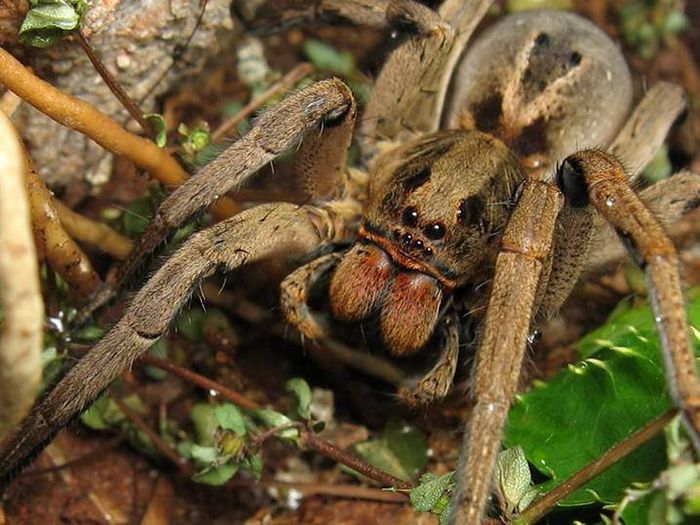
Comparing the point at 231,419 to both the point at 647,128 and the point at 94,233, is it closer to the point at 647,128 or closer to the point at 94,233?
the point at 94,233

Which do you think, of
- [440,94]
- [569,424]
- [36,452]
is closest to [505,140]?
[440,94]

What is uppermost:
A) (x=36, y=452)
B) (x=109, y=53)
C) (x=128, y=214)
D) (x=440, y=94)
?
(x=109, y=53)

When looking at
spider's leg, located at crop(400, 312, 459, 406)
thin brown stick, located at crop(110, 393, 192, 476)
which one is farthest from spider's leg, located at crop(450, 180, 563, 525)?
thin brown stick, located at crop(110, 393, 192, 476)

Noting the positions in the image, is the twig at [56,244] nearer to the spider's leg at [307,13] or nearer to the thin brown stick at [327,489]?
the thin brown stick at [327,489]

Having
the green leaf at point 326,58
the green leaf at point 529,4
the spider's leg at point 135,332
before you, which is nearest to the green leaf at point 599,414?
the spider's leg at point 135,332

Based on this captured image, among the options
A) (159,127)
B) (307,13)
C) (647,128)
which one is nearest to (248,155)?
(159,127)

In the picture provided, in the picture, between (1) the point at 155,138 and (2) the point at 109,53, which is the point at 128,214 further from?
(2) the point at 109,53
